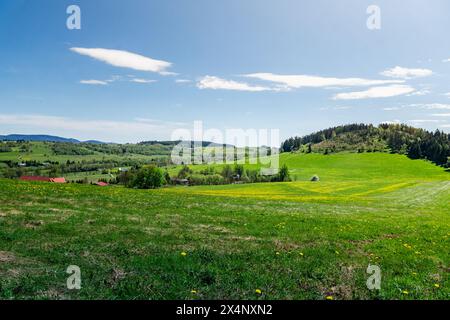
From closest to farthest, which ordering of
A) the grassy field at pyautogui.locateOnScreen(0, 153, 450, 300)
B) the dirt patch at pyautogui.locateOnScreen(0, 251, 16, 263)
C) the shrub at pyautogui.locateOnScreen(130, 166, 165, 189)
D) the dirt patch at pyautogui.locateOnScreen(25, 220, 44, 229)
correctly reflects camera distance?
the grassy field at pyautogui.locateOnScreen(0, 153, 450, 300)
the dirt patch at pyautogui.locateOnScreen(0, 251, 16, 263)
the dirt patch at pyautogui.locateOnScreen(25, 220, 44, 229)
the shrub at pyautogui.locateOnScreen(130, 166, 165, 189)

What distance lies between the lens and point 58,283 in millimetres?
8531

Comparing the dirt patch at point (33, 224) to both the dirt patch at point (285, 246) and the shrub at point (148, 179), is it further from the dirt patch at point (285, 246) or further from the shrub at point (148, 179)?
the shrub at point (148, 179)

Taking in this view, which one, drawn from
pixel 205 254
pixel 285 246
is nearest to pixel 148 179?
pixel 285 246

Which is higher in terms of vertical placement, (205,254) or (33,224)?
(33,224)

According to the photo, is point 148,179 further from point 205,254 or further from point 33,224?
point 205,254

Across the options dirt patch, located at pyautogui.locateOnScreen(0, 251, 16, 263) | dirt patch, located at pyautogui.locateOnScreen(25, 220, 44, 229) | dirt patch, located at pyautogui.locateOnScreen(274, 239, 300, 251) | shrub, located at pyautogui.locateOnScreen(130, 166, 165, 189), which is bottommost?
shrub, located at pyautogui.locateOnScreen(130, 166, 165, 189)

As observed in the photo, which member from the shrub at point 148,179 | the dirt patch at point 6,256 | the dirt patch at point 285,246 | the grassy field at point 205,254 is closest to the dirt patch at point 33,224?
the grassy field at point 205,254

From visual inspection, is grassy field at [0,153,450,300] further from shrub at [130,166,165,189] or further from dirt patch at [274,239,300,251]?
shrub at [130,166,165,189]

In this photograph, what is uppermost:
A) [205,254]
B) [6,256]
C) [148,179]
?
[6,256]

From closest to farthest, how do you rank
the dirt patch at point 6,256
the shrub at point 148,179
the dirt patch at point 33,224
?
the dirt patch at point 6,256 < the dirt patch at point 33,224 < the shrub at point 148,179

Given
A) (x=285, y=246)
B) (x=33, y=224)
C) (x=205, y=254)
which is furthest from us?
(x=33, y=224)

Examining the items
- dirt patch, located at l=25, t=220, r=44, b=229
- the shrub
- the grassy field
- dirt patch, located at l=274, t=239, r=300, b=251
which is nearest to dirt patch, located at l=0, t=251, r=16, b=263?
the grassy field

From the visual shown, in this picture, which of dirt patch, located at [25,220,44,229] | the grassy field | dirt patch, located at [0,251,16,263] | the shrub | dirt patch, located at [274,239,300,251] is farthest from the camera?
the shrub
